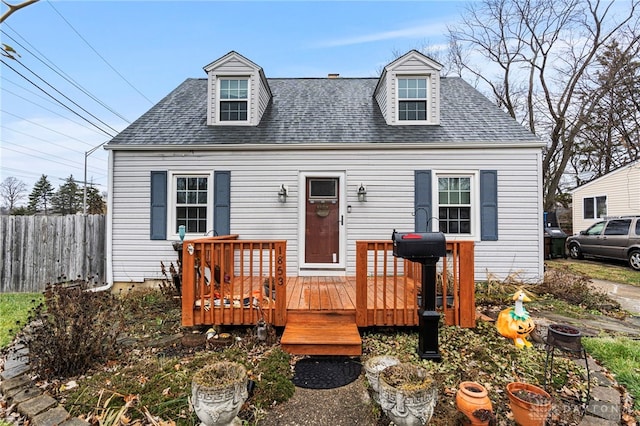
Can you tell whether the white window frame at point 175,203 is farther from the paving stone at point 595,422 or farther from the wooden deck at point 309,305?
the paving stone at point 595,422

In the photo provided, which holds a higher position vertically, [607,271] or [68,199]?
[68,199]

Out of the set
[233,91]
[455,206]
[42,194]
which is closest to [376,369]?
[455,206]

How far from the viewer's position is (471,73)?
16.3 m

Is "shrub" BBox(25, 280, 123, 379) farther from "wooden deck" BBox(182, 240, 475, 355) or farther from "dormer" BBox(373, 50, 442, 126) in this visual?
"dormer" BBox(373, 50, 442, 126)

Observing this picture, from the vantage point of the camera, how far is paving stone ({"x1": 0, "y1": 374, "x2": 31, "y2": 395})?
2.49 m

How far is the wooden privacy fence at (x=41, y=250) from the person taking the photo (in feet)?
20.0

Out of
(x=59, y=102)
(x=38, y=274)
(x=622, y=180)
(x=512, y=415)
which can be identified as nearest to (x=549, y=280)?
(x=512, y=415)

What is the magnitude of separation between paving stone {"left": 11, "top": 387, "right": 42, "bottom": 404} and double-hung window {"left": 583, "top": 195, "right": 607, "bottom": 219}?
16.4 meters

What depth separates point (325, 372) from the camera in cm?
283

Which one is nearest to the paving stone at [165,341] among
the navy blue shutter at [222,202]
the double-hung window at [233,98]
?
the navy blue shutter at [222,202]

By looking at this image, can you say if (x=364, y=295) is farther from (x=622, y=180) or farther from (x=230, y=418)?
(x=622, y=180)

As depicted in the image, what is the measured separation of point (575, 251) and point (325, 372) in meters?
11.5

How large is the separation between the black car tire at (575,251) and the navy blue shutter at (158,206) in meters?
12.5

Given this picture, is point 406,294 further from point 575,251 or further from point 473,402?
A: point 575,251
